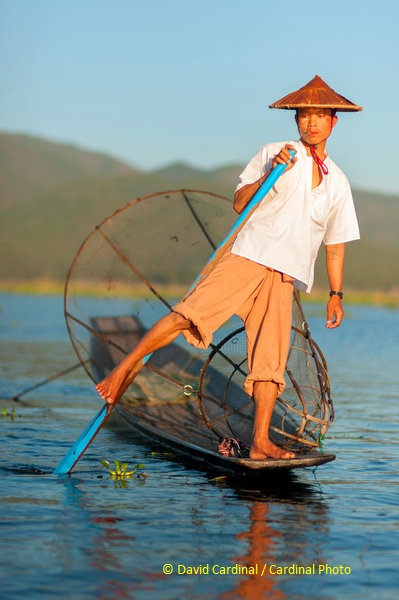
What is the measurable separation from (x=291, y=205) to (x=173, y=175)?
169787 millimetres

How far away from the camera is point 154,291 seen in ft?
29.2

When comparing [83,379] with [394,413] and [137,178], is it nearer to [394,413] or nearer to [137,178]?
[394,413]

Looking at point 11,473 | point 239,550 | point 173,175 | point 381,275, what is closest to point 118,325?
point 11,473

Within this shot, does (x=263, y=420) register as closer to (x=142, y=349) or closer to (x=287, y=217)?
(x=142, y=349)

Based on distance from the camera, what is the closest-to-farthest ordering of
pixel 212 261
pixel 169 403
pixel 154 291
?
1. pixel 212 261
2. pixel 169 403
3. pixel 154 291

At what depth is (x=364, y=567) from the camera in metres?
4.49

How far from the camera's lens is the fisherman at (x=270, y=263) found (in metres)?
5.79

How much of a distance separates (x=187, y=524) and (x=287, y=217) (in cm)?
191

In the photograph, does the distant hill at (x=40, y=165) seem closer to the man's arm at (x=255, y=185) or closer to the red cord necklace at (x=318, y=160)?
the man's arm at (x=255, y=185)

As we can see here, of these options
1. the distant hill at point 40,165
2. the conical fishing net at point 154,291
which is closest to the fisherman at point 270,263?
the conical fishing net at point 154,291

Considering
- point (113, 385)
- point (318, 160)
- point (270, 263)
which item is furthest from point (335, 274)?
point (113, 385)

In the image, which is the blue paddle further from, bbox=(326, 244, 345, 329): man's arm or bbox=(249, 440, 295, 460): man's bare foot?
bbox=(249, 440, 295, 460): man's bare foot

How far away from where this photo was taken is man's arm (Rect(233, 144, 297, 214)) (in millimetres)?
5586

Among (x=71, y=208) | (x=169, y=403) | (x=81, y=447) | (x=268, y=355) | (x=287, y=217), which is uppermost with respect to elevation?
(x=287, y=217)
